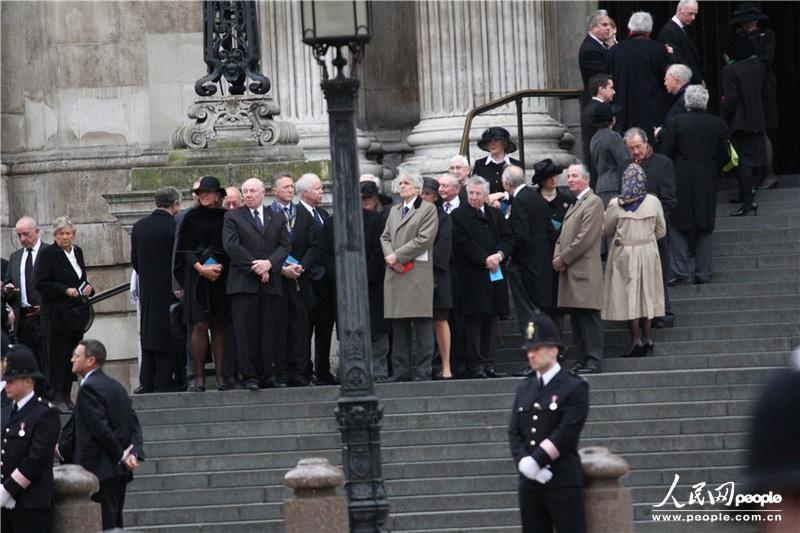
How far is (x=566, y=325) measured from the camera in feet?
58.3

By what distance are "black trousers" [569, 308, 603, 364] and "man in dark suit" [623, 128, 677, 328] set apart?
0.95m

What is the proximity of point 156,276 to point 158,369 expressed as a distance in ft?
2.58

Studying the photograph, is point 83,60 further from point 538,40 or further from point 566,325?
point 566,325

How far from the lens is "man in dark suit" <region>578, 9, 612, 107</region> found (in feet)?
61.8

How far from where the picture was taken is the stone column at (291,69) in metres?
21.4

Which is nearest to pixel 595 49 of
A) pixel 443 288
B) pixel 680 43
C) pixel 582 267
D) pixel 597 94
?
pixel 680 43

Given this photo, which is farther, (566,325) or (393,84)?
(393,84)

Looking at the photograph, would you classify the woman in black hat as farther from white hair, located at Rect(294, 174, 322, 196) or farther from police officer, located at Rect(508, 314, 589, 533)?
police officer, located at Rect(508, 314, 589, 533)

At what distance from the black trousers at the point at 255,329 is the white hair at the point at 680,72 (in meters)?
4.57

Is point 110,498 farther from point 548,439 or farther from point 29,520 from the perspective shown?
point 548,439

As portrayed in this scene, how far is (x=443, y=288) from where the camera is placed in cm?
1608

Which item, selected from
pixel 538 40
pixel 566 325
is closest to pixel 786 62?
pixel 538 40

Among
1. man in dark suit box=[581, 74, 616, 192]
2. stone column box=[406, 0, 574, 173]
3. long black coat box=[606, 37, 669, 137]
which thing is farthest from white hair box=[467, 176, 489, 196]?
stone column box=[406, 0, 574, 173]

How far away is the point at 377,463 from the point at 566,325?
6.53 meters
